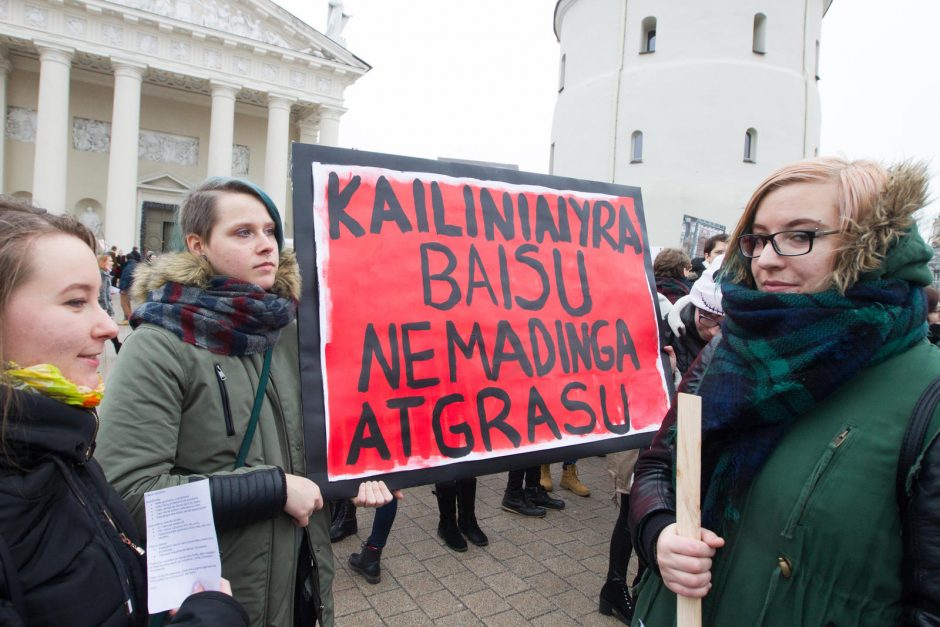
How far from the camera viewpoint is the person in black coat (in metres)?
0.94

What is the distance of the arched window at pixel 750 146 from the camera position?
70.0 ft

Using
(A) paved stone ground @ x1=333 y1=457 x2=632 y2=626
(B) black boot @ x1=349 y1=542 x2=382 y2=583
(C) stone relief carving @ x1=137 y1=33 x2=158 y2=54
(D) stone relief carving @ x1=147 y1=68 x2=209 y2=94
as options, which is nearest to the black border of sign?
(A) paved stone ground @ x1=333 y1=457 x2=632 y2=626

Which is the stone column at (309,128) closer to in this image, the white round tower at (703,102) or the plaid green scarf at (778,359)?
the white round tower at (703,102)

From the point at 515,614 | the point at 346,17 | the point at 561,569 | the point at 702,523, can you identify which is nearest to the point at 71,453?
the point at 702,523

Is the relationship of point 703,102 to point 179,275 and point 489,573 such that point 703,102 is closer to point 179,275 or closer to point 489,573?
point 489,573

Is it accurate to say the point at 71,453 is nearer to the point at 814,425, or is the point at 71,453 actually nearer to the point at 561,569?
the point at 814,425

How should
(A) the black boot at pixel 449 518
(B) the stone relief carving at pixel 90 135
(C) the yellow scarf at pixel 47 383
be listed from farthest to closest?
(B) the stone relief carving at pixel 90 135 < (A) the black boot at pixel 449 518 < (C) the yellow scarf at pixel 47 383

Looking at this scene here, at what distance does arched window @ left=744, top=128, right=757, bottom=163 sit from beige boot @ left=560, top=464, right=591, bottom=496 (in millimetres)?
20079

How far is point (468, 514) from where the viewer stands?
3.88 meters

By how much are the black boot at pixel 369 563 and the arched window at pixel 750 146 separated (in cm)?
2204

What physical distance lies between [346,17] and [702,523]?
27502 mm

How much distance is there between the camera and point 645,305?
8.41 ft

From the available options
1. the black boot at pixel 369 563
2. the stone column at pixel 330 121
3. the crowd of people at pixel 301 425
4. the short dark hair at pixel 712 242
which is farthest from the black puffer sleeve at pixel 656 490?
the stone column at pixel 330 121

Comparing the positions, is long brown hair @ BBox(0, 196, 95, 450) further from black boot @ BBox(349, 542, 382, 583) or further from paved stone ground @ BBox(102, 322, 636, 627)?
black boot @ BBox(349, 542, 382, 583)
